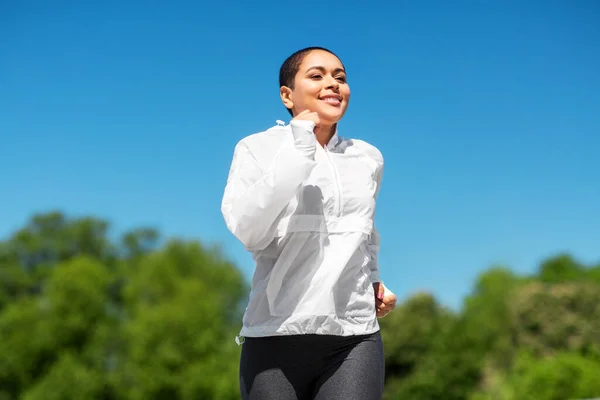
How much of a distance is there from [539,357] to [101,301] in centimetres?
1920

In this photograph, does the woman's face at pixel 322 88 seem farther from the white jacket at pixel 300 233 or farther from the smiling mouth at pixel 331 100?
the white jacket at pixel 300 233

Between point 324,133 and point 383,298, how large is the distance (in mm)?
639

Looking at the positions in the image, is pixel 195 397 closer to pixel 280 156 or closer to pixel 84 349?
pixel 84 349

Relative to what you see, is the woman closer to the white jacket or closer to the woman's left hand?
the white jacket

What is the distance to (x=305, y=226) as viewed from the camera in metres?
2.51

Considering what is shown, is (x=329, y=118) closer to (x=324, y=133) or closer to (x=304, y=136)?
(x=324, y=133)

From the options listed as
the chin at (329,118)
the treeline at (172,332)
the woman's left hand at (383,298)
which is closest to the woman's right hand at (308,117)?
the chin at (329,118)

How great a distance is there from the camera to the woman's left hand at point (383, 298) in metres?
2.77

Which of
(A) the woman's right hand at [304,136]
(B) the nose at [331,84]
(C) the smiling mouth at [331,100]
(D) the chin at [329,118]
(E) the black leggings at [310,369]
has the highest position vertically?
(B) the nose at [331,84]

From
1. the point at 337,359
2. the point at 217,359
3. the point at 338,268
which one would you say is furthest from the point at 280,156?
the point at 217,359

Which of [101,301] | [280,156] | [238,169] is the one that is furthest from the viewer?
[101,301]

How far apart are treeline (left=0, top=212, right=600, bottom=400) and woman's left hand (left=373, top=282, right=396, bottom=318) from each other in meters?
24.1

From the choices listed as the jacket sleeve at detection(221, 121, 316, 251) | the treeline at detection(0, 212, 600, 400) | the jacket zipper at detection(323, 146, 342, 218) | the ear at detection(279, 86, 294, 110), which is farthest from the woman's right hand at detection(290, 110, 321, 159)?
the treeline at detection(0, 212, 600, 400)

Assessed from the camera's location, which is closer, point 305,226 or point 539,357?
point 305,226
